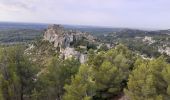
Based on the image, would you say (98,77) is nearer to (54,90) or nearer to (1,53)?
(54,90)

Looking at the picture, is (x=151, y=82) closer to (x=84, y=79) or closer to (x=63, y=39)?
(x=84, y=79)

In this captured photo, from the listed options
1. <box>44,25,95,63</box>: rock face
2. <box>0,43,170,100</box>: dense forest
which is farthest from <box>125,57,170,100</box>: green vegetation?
<box>44,25,95,63</box>: rock face

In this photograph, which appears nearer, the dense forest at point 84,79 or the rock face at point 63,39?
the dense forest at point 84,79

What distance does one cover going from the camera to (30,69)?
31.5 metres

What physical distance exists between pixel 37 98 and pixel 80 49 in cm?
2735

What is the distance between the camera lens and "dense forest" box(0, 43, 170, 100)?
85.7ft

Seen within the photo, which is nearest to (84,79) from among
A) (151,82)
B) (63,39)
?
(151,82)

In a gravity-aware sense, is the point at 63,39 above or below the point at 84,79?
below

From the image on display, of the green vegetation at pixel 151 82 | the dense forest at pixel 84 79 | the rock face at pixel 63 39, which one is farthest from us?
the rock face at pixel 63 39

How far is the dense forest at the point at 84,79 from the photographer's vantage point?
26.1m

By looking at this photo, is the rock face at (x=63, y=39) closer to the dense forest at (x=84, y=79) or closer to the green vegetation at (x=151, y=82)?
the dense forest at (x=84, y=79)

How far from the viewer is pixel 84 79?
92.8ft

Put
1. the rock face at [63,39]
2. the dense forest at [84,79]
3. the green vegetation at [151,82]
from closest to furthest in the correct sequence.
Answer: the green vegetation at [151,82]
the dense forest at [84,79]
the rock face at [63,39]

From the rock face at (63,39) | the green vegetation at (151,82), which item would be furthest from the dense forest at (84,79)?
the rock face at (63,39)
